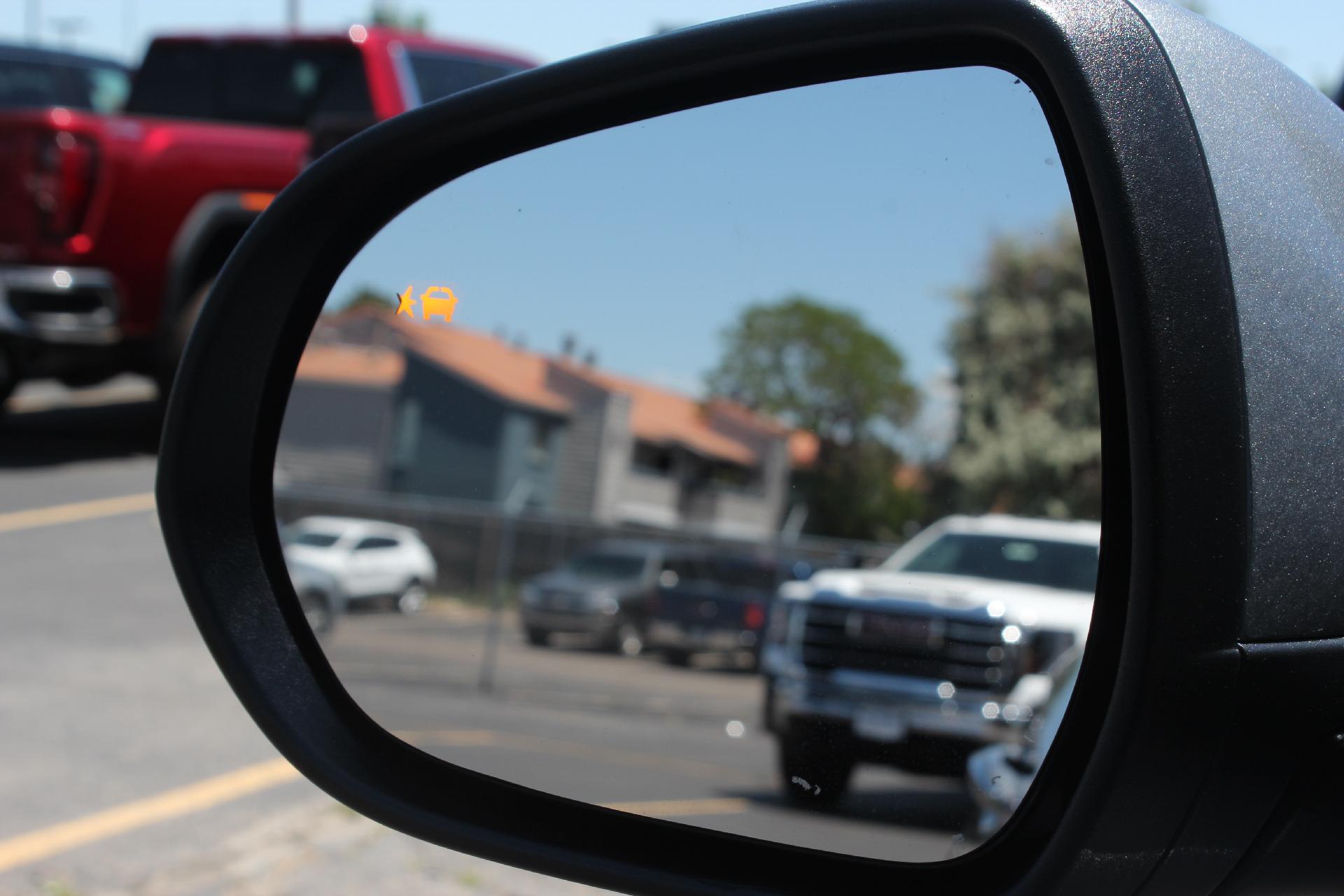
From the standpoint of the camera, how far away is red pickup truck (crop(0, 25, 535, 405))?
9.28 m

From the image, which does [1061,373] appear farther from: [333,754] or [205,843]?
[333,754]

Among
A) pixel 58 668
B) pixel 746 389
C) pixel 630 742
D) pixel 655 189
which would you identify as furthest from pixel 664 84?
pixel 630 742

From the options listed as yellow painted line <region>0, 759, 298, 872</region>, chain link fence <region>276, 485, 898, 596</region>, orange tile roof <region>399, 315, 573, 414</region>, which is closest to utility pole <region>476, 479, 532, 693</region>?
chain link fence <region>276, 485, 898, 596</region>

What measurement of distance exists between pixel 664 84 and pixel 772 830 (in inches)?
25.9

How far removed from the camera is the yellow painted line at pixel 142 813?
462cm

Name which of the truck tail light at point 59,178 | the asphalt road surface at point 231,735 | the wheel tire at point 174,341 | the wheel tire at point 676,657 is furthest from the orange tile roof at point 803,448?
the wheel tire at point 676,657

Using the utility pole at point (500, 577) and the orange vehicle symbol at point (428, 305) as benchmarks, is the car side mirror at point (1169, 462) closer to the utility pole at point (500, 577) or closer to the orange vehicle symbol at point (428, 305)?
the orange vehicle symbol at point (428, 305)

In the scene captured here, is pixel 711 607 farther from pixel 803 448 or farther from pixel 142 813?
pixel 803 448

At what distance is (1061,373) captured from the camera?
15.9 feet

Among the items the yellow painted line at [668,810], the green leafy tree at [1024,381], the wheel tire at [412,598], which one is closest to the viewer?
the yellow painted line at [668,810]

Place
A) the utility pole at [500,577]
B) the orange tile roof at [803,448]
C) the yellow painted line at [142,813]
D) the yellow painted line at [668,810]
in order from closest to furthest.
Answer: the yellow painted line at [668,810] < the orange tile roof at [803,448] < the yellow painted line at [142,813] < the utility pole at [500,577]

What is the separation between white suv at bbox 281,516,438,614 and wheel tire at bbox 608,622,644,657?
1825 mm

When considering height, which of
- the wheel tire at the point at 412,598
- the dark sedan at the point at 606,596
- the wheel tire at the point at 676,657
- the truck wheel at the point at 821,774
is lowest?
the wheel tire at the point at 676,657

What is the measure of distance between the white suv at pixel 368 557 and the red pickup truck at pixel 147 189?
4.81ft
